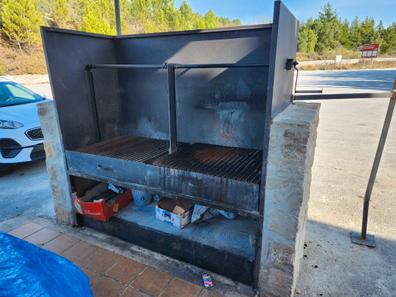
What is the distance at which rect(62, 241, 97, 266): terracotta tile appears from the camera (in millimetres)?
1724

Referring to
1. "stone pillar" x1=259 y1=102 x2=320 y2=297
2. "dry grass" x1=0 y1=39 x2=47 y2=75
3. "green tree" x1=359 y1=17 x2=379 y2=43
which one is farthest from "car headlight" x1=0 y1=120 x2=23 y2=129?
"green tree" x1=359 y1=17 x2=379 y2=43

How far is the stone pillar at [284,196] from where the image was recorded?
3.71 feet

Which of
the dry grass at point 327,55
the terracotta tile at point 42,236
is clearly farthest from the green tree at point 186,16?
the terracotta tile at point 42,236

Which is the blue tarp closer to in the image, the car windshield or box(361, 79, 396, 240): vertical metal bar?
box(361, 79, 396, 240): vertical metal bar

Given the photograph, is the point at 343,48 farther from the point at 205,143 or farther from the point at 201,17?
the point at 205,143

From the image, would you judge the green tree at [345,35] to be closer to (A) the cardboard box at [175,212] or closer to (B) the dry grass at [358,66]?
(B) the dry grass at [358,66]

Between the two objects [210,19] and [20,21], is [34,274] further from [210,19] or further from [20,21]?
[210,19]

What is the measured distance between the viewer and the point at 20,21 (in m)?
14.4

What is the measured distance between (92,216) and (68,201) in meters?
0.24

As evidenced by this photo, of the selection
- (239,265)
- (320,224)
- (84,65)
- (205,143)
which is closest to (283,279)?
(239,265)

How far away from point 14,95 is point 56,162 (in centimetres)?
254

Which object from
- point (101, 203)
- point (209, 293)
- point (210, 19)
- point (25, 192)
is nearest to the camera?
point (209, 293)

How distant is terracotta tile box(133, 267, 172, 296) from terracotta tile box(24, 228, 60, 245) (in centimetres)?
87

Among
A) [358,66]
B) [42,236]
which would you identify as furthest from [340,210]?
[358,66]
